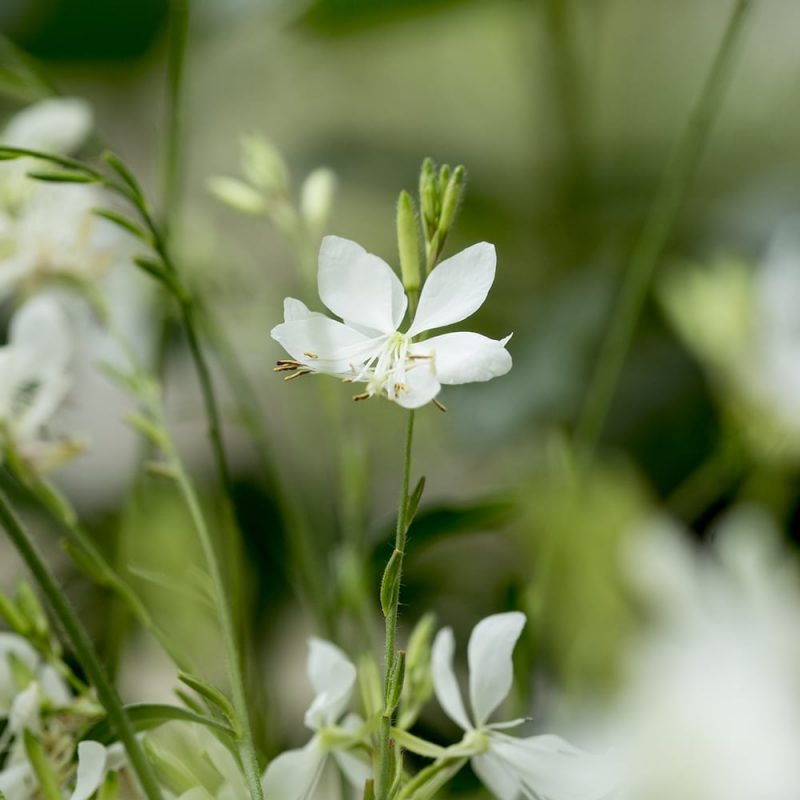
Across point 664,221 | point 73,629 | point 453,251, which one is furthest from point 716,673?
point 453,251

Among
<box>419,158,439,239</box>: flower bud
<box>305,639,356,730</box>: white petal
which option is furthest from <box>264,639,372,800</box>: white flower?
<box>419,158,439,239</box>: flower bud

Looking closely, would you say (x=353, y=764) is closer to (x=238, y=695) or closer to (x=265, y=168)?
(x=238, y=695)

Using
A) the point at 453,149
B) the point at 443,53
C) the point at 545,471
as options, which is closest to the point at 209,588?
the point at 545,471

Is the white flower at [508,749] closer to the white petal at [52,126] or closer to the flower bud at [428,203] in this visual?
the flower bud at [428,203]

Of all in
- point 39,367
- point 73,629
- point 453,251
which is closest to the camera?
point 73,629

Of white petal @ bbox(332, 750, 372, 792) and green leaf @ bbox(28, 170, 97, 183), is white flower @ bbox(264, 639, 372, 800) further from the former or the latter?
green leaf @ bbox(28, 170, 97, 183)

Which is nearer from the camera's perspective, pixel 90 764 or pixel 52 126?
pixel 90 764

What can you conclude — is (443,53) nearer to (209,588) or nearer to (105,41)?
(105,41)
